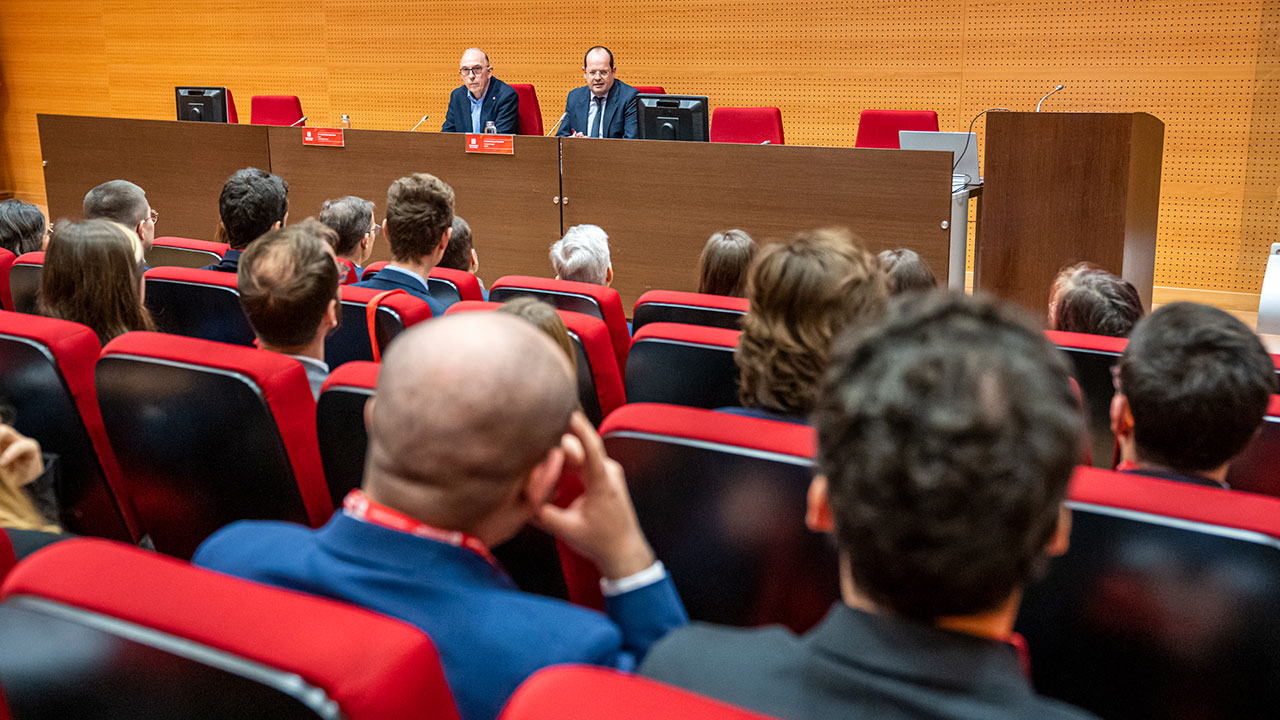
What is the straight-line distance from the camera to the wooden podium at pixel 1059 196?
409 cm

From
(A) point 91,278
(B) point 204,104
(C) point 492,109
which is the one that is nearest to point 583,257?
(A) point 91,278

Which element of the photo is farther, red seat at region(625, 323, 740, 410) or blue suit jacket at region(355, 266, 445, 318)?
blue suit jacket at region(355, 266, 445, 318)

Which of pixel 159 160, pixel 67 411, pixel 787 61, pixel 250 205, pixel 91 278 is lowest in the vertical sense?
pixel 67 411

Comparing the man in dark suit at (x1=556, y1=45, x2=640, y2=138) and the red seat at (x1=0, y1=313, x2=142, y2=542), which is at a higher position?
the man in dark suit at (x1=556, y1=45, x2=640, y2=138)

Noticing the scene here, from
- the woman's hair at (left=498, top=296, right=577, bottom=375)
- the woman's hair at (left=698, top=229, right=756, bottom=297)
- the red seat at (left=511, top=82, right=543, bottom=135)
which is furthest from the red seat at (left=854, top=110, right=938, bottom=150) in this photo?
the woman's hair at (left=498, top=296, right=577, bottom=375)

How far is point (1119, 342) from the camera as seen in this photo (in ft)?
6.70

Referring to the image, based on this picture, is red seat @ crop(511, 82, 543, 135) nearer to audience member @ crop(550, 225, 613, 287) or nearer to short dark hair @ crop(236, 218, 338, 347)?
audience member @ crop(550, 225, 613, 287)

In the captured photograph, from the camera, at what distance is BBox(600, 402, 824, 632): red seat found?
4.12 ft

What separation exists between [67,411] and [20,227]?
7.74ft

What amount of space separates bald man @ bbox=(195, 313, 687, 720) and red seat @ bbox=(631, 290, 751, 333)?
4.98 ft

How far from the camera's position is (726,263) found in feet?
9.88

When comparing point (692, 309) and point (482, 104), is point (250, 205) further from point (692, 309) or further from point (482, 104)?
point (482, 104)

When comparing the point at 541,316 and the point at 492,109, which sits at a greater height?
the point at 492,109

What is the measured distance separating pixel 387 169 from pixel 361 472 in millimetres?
4337
